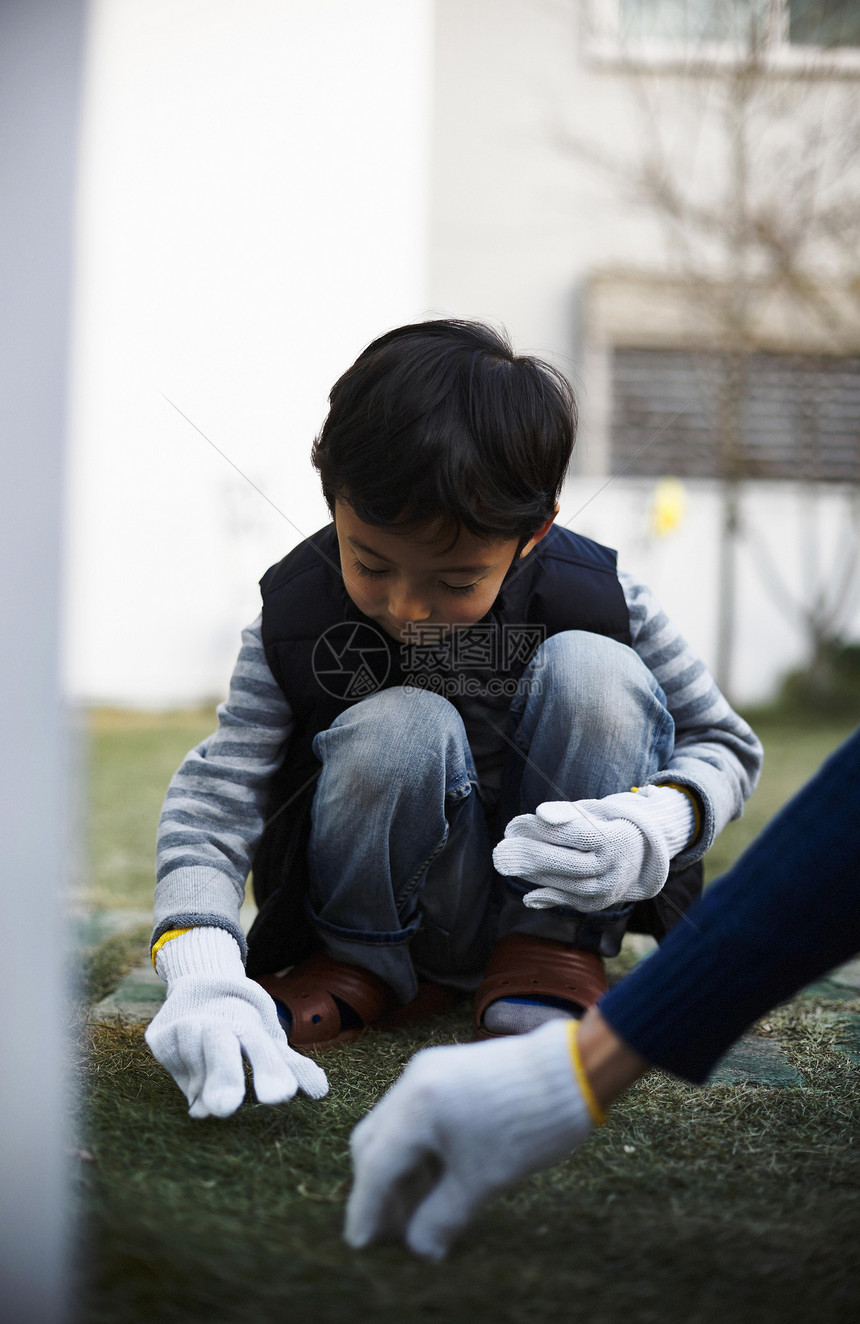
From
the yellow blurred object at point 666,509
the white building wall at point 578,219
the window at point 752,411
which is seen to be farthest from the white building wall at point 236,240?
the window at point 752,411

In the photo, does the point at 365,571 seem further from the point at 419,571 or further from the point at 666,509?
the point at 666,509

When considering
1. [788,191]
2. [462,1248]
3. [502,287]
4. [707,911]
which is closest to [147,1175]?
[462,1248]

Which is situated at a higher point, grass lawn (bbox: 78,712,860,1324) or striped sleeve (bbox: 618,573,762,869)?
striped sleeve (bbox: 618,573,762,869)

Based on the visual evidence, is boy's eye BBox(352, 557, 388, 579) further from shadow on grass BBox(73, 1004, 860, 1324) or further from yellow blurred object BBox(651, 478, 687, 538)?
yellow blurred object BBox(651, 478, 687, 538)

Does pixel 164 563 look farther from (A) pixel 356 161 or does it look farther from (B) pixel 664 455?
(B) pixel 664 455

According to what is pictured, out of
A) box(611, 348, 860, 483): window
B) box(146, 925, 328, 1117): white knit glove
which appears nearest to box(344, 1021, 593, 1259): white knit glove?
box(146, 925, 328, 1117): white knit glove

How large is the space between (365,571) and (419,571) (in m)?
0.05

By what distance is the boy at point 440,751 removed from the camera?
720 mm

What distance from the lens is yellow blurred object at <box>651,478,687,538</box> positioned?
3.16 meters

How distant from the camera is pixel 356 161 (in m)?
1.44

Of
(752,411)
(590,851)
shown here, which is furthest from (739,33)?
(590,851)

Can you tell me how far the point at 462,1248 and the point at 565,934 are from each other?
34 cm

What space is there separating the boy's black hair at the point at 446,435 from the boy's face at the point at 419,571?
1 centimetres

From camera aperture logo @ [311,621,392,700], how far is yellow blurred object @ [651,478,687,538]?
2.45 meters
